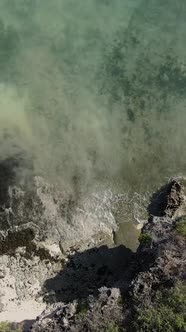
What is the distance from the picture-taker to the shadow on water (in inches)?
646

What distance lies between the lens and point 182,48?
2228cm

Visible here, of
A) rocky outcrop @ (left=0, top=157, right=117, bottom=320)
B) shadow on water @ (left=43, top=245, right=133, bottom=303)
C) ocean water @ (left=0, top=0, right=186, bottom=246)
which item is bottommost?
shadow on water @ (left=43, top=245, right=133, bottom=303)

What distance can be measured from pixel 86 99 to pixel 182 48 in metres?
6.07

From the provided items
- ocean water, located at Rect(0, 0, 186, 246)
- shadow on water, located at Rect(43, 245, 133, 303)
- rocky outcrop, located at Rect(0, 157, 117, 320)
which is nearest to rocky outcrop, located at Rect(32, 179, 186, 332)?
shadow on water, located at Rect(43, 245, 133, 303)

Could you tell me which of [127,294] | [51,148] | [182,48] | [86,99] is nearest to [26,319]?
[127,294]

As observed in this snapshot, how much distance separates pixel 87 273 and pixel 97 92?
8.80 metres

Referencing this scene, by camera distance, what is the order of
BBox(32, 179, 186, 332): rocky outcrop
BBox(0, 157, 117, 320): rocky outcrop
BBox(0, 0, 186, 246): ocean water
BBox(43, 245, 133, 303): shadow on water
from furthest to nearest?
BBox(0, 0, 186, 246): ocean water < BBox(0, 157, 117, 320): rocky outcrop < BBox(43, 245, 133, 303): shadow on water < BBox(32, 179, 186, 332): rocky outcrop

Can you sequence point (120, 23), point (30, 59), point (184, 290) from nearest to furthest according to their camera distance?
point (184, 290) → point (30, 59) → point (120, 23)

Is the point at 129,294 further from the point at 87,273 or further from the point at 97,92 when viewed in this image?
the point at 97,92

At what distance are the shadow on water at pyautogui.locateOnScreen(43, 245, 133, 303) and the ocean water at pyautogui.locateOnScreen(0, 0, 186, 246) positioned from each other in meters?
0.96

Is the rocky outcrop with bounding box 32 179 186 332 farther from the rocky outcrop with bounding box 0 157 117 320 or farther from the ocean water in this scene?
the ocean water

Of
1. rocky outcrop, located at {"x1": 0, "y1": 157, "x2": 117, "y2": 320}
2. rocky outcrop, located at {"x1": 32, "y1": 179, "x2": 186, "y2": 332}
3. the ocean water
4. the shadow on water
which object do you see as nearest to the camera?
rocky outcrop, located at {"x1": 32, "y1": 179, "x2": 186, "y2": 332}

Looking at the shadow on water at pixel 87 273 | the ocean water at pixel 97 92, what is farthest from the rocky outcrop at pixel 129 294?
the ocean water at pixel 97 92

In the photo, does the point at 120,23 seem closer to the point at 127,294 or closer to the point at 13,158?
the point at 13,158
